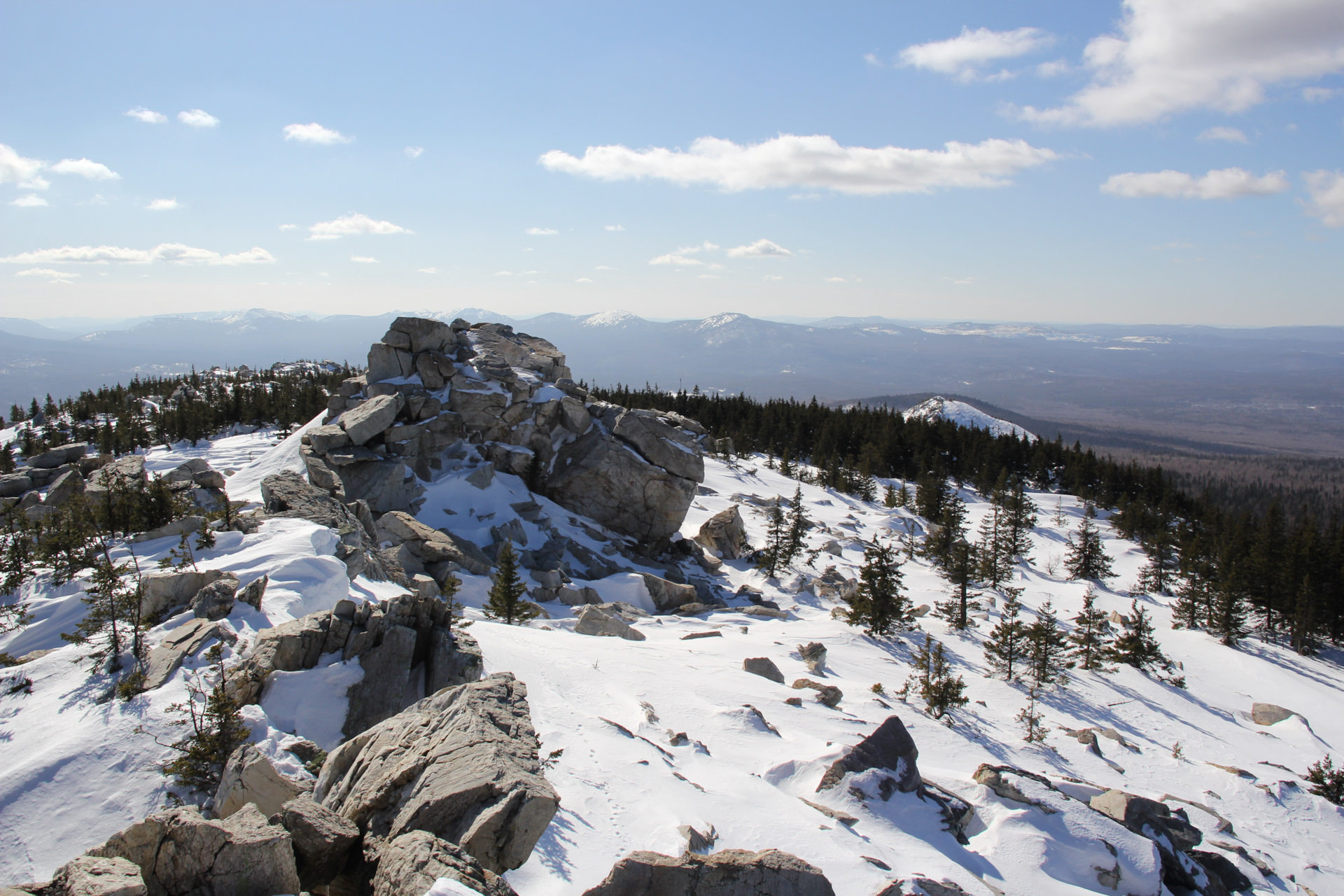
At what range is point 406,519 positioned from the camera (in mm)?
29844

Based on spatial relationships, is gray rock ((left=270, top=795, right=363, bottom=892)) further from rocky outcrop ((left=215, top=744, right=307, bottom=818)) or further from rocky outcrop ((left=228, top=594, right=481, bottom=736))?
rocky outcrop ((left=228, top=594, right=481, bottom=736))

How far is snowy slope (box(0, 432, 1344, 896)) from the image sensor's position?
8.57 m

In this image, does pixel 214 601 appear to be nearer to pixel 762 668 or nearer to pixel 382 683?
pixel 382 683

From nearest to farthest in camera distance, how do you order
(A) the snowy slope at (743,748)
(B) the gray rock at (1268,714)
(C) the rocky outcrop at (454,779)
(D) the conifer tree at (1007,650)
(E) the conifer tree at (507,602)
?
(C) the rocky outcrop at (454,779), (A) the snowy slope at (743,748), (E) the conifer tree at (507,602), (D) the conifer tree at (1007,650), (B) the gray rock at (1268,714)

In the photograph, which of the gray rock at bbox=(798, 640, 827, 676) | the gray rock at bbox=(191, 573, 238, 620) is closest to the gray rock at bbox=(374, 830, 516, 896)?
the gray rock at bbox=(191, 573, 238, 620)

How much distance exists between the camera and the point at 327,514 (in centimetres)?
2153

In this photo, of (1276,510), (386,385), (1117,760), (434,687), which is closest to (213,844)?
(434,687)

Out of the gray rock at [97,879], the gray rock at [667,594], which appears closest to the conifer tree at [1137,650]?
the gray rock at [667,594]

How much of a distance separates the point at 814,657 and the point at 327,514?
18285 millimetres

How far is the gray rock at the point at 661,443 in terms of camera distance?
134 feet

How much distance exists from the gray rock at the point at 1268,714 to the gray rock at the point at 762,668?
2390 cm

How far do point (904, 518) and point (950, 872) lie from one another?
5003 centimetres

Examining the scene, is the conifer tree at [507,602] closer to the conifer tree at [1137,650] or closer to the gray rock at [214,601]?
the gray rock at [214,601]

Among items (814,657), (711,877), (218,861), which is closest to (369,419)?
(814,657)
